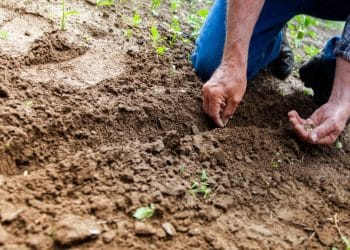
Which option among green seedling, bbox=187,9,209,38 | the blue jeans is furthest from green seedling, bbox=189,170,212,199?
green seedling, bbox=187,9,209,38

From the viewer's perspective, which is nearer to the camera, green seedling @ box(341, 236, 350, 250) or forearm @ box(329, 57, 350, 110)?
green seedling @ box(341, 236, 350, 250)

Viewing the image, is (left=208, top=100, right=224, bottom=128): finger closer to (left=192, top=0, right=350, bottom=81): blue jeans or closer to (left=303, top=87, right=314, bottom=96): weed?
(left=192, top=0, right=350, bottom=81): blue jeans

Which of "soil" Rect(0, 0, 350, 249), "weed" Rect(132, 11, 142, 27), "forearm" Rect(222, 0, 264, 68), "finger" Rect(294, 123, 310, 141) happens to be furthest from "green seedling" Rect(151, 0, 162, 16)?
"finger" Rect(294, 123, 310, 141)

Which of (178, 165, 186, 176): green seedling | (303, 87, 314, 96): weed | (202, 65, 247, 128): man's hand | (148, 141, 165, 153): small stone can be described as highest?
(202, 65, 247, 128): man's hand

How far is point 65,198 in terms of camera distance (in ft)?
4.38

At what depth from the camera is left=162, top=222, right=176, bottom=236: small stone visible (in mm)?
1288

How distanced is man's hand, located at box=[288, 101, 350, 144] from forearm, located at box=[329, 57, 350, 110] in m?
0.03

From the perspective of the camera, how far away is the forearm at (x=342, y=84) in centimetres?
192

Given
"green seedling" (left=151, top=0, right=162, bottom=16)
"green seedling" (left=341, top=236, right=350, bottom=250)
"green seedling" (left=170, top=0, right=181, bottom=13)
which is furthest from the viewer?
"green seedling" (left=170, top=0, right=181, bottom=13)

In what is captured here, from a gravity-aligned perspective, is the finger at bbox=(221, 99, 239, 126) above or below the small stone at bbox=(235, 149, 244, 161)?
above

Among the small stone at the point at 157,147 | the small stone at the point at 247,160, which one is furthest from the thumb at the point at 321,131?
the small stone at the point at 157,147

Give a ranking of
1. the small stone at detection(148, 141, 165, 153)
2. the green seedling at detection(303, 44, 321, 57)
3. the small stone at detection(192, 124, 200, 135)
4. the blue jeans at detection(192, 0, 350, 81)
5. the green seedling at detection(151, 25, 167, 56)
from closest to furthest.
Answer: the small stone at detection(148, 141, 165, 153) < the small stone at detection(192, 124, 200, 135) < the blue jeans at detection(192, 0, 350, 81) < the green seedling at detection(151, 25, 167, 56) < the green seedling at detection(303, 44, 321, 57)

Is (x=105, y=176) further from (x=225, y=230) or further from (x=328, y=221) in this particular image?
(x=328, y=221)

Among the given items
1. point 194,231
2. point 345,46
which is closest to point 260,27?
point 345,46
